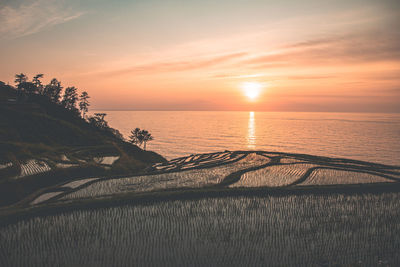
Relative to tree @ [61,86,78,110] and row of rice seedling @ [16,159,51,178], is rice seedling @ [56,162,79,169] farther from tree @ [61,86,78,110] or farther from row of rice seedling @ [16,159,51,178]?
tree @ [61,86,78,110]

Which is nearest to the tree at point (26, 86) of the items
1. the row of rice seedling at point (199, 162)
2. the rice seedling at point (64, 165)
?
the rice seedling at point (64, 165)

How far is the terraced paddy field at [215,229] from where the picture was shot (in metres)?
10.1

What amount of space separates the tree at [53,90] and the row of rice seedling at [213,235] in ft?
277

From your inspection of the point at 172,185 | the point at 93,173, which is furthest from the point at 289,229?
the point at 93,173

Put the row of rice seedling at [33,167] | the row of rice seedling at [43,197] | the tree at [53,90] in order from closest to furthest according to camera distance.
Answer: the row of rice seedling at [43,197] → the row of rice seedling at [33,167] → the tree at [53,90]

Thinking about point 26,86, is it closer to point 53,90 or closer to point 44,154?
point 53,90

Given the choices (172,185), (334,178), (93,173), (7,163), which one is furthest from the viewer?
(93,173)

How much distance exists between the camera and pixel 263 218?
11320mm

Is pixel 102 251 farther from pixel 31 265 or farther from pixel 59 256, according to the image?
pixel 31 265

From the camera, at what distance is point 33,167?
882 inches

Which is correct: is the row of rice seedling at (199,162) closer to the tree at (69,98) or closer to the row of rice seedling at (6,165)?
the row of rice seedling at (6,165)

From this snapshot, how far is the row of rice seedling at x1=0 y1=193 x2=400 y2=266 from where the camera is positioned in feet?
32.9

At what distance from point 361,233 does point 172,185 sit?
38.5 feet

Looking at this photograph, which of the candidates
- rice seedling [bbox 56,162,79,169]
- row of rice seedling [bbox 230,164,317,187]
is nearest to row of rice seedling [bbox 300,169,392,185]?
row of rice seedling [bbox 230,164,317,187]
